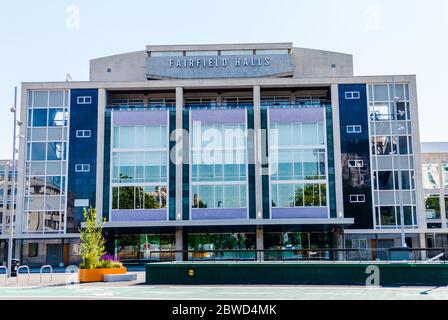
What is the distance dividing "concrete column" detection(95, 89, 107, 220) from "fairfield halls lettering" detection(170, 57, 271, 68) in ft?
24.3

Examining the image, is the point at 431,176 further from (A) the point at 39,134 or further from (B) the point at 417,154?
(A) the point at 39,134

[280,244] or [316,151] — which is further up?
[316,151]

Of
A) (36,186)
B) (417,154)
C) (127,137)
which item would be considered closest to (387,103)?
(417,154)

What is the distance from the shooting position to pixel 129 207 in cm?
4506

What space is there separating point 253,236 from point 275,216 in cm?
267

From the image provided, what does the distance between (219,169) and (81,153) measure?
40.6 feet

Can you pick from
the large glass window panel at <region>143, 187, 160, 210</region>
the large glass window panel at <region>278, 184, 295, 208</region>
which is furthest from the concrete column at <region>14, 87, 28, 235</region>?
the large glass window panel at <region>278, 184, 295, 208</region>

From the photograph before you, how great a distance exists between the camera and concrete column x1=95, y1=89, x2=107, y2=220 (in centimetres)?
4525

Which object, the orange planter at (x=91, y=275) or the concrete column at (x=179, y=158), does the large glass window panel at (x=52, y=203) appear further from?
the orange planter at (x=91, y=275)

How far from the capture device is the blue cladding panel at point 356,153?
149 ft

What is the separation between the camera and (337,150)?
1807 inches

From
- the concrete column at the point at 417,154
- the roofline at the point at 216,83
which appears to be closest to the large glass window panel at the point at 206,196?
the roofline at the point at 216,83
